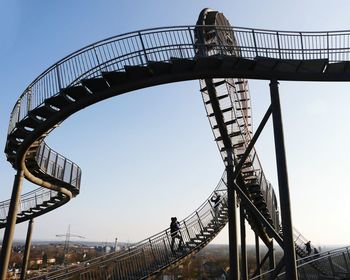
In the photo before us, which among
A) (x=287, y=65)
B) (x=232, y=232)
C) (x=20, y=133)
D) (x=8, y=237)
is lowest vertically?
(x=232, y=232)

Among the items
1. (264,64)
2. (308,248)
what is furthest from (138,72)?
(308,248)

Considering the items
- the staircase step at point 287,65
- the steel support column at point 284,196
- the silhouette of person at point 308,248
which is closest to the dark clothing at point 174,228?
the steel support column at point 284,196

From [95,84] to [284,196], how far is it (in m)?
5.76

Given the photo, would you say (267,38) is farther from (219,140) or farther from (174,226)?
(174,226)

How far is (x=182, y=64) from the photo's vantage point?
957cm

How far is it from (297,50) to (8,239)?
449 inches

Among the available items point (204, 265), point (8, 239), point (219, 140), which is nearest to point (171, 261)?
point (219, 140)

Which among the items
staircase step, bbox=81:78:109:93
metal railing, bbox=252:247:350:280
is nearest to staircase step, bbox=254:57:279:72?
staircase step, bbox=81:78:109:93

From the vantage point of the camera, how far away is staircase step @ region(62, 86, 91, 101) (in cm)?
977

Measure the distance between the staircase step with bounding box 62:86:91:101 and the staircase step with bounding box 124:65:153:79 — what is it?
4.49 ft

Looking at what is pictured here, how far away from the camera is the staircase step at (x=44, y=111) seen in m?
10.3

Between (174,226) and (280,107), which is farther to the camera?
(174,226)

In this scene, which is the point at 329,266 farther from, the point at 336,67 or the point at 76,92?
the point at 76,92

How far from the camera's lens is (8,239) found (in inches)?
495
